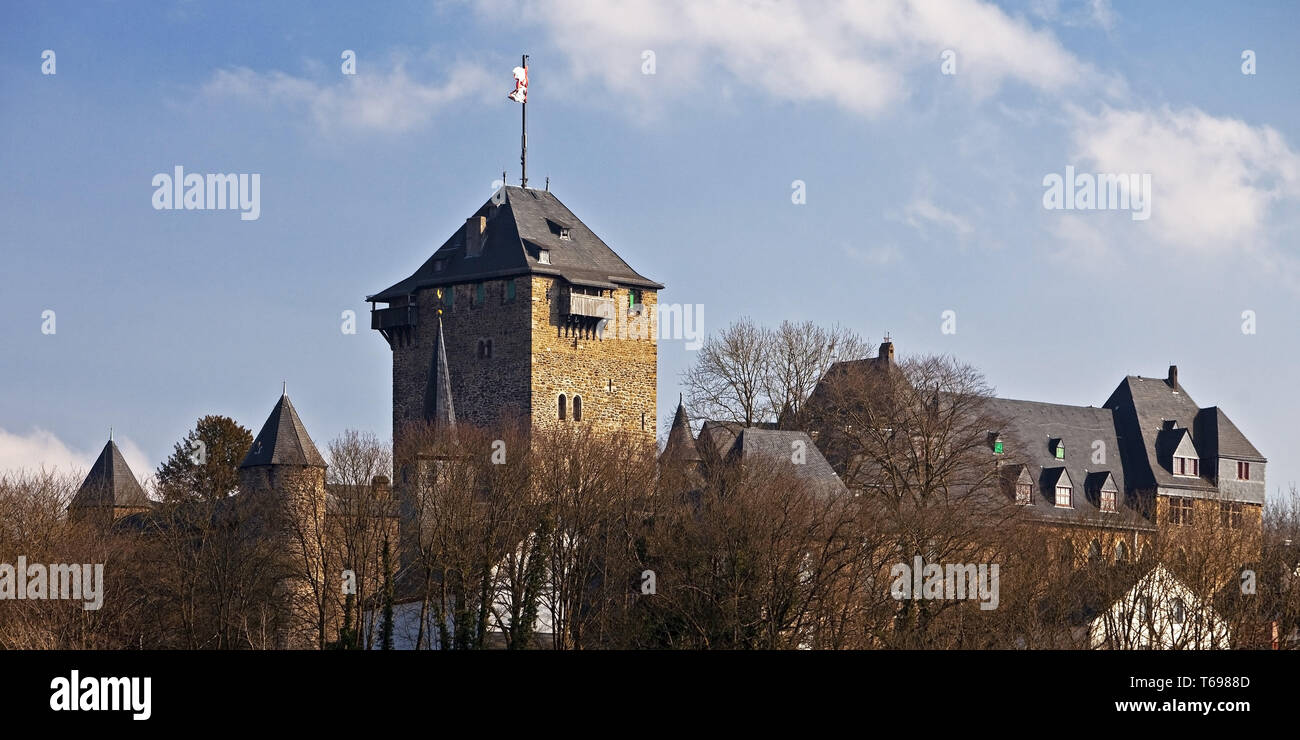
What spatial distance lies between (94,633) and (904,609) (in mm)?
20108

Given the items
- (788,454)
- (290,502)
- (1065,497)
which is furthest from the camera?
(1065,497)

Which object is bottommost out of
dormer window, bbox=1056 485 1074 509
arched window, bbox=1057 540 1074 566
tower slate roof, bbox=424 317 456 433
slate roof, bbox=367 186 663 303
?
arched window, bbox=1057 540 1074 566

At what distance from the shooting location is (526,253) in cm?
7281

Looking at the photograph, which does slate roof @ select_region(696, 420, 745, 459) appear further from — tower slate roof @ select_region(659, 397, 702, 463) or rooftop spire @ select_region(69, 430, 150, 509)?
rooftop spire @ select_region(69, 430, 150, 509)

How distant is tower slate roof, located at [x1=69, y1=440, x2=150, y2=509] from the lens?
7200 centimetres

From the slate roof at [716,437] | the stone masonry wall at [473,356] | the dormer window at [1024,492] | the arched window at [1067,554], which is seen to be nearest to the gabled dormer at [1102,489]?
the dormer window at [1024,492]

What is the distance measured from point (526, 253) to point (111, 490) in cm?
1660

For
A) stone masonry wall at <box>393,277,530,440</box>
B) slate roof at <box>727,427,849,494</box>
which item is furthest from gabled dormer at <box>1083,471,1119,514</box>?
stone masonry wall at <box>393,277,530,440</box>

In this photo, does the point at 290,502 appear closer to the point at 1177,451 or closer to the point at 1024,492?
the point at 1024,492

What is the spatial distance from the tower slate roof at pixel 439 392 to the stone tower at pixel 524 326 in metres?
0.07

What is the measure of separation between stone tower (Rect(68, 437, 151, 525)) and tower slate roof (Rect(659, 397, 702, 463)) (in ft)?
57.5

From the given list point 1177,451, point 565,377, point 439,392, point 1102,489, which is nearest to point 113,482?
point 439,392

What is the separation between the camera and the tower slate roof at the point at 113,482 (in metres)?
72.0
